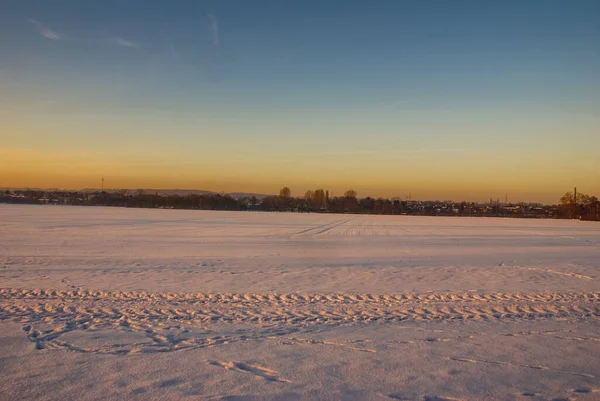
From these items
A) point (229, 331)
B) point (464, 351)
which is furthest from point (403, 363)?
point (229, 331)

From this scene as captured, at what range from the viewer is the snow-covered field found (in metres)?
5.07

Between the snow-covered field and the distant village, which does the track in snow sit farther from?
the distant village

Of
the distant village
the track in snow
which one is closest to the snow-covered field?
the track in snow

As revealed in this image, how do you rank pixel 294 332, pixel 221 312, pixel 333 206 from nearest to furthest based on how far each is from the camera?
pixel 294 332
pixel 221 312
pixel 333 206

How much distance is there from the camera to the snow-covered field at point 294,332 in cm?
507

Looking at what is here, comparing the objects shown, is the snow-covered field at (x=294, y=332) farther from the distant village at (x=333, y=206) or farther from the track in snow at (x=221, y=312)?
the distant village at (x=333, y=206)

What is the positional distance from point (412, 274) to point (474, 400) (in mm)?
8002

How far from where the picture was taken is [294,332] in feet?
22.7

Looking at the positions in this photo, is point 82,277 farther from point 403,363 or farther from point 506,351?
point 506,351

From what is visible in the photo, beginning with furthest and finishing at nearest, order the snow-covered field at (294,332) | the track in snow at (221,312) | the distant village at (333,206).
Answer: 1. the distant village at (333,206)
2. the track in snow at (221,312)
3. the snow-covered field at (294,332)

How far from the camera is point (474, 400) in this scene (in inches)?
188

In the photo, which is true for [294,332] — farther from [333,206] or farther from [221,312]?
[333,206]

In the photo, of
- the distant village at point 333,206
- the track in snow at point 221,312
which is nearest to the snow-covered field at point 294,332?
the track in snow at point 221,312

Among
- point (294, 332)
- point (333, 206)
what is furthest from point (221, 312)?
point (333, 206)
